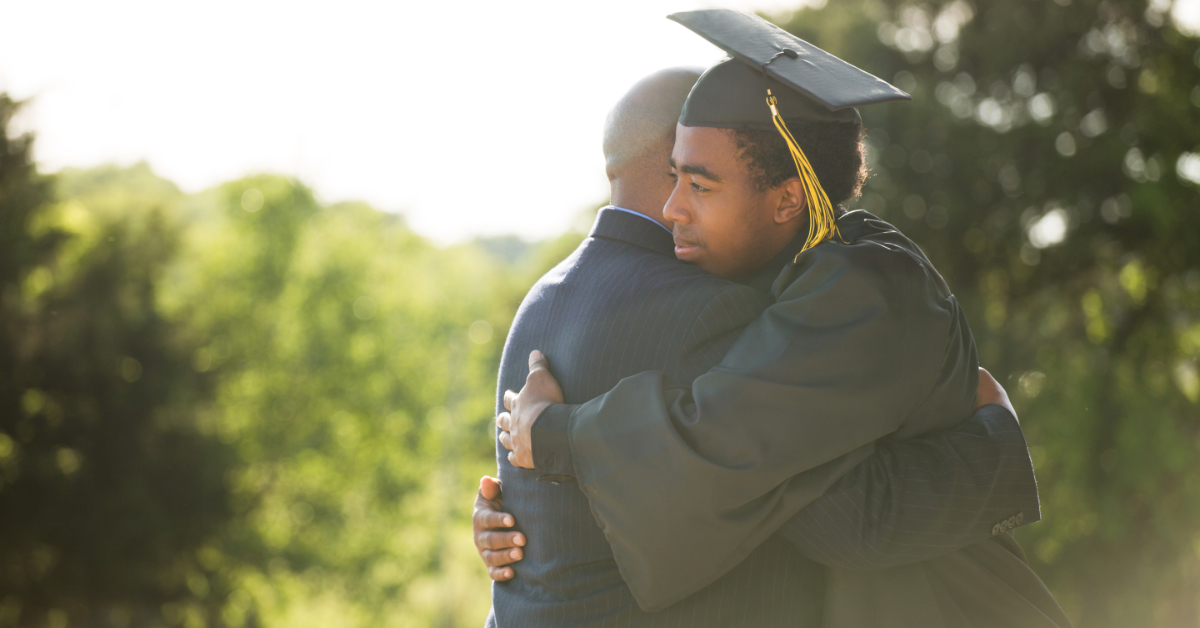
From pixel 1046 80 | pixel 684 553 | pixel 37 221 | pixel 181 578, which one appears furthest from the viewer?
pixel 181 578

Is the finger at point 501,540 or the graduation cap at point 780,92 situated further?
the finger at point 501,540

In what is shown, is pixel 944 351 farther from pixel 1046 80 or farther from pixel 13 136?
pixel 13 136

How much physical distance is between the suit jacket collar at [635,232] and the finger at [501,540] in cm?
70

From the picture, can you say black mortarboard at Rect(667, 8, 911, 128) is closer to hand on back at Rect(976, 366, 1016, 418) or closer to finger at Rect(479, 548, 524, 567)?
A: hand on back at Rect(976, 366, 1016, 418)

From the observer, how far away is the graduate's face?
2029 mm

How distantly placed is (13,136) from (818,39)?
14375 mm

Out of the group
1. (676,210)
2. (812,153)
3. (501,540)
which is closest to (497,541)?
(501,540)

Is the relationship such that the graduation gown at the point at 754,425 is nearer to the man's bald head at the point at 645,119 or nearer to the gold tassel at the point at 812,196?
the gold tassel at the point at 812,196

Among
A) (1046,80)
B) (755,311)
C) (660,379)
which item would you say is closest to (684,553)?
(660,379)

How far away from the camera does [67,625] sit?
1753cm

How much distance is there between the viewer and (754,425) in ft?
5.47

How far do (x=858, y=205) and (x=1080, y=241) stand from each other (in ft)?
12.2

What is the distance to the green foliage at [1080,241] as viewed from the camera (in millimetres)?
13188

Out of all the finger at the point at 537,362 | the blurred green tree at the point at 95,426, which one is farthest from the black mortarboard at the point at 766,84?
the blurred green tree at the point at 95,426
